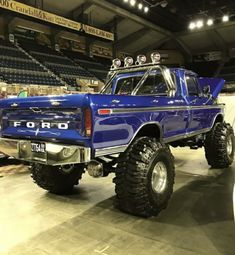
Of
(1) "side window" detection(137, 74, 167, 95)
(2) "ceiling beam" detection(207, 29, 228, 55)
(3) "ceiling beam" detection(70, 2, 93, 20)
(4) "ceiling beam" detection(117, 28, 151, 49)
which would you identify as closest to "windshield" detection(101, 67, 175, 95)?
(1) "side window" detection(137, 74, 167, 95)

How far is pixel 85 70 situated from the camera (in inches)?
763

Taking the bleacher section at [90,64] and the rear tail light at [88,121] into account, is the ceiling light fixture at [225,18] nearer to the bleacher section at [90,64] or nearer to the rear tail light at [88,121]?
the bleacher section at [90,64]

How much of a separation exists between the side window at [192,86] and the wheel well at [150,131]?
1.35 metres

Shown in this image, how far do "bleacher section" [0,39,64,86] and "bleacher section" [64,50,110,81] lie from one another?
3938 mm

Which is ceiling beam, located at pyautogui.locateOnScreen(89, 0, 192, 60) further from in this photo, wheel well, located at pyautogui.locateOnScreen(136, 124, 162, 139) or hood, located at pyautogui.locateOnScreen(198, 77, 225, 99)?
wheel well, located at pyautogui.locateOnScreen(136, 124, 162, 139)

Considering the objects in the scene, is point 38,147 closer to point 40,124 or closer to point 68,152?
point 40,124

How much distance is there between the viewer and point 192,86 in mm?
5586

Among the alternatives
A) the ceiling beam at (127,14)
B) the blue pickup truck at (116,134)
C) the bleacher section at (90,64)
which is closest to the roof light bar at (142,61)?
the blue pickup truck at (116,134)

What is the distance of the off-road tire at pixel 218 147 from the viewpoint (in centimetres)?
623

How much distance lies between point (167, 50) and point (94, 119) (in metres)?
24.9

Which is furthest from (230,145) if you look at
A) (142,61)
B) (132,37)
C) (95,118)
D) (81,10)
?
(132,37)

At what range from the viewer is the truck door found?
5234 millimetres

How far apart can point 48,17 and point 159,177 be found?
1312 cm

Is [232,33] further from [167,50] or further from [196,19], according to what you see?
[167,50]
